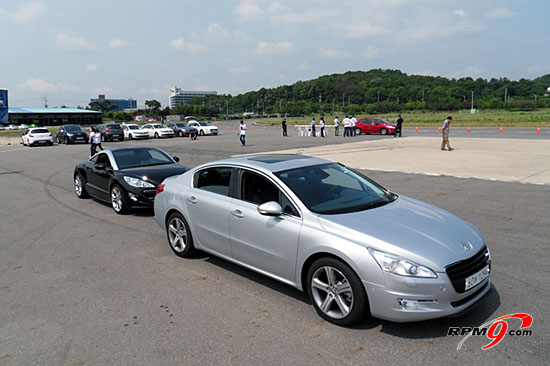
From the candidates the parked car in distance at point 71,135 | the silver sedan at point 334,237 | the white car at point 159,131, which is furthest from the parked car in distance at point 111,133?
the silver sedan at point 334,237

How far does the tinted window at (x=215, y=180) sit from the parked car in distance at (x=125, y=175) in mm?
3308

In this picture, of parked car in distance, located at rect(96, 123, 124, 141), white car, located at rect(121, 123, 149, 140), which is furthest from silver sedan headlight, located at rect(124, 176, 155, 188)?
white car, located at rect(121, 123, 149, 140)

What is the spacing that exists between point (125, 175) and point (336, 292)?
6468 millimetres

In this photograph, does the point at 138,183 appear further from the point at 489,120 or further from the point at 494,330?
the point at 489,120

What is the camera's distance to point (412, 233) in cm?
400

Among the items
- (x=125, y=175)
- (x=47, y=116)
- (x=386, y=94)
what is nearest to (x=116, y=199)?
(x=125, y=175)

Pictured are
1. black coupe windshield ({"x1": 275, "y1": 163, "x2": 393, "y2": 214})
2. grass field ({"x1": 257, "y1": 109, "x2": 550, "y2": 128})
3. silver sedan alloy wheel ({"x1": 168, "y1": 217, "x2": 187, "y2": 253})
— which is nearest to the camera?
black coupe windshield ({"x1": 275, "y1": 163, "x2": 393, "y2": 214})

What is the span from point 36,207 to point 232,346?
27.4 ft

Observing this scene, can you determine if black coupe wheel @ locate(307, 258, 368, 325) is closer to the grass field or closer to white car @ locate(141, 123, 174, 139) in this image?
white car @ locate(141, 123, 174, 139)

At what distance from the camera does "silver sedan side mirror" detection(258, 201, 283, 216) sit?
4.45m

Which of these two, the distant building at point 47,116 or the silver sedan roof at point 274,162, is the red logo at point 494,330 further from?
the distant building at point 47,116

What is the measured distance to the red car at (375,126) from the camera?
36.1 m

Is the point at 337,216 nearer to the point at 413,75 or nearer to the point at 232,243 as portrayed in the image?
the point at 232,243

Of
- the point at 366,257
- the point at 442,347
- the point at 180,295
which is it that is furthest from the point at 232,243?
the point at 442,347
